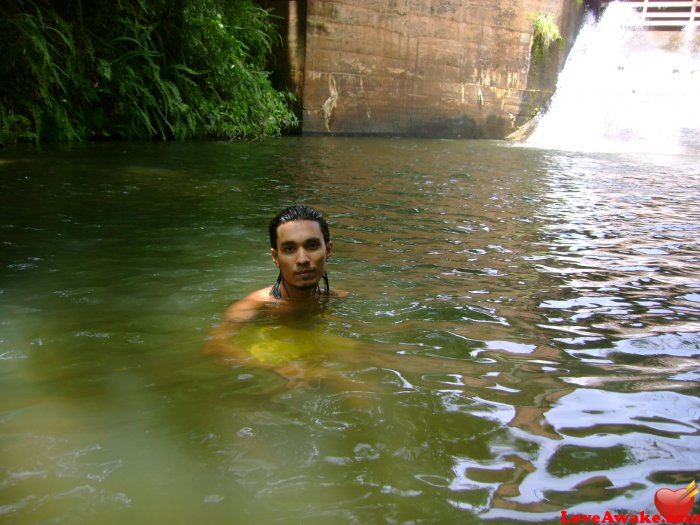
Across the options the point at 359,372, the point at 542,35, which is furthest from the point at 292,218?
the point at 542,35

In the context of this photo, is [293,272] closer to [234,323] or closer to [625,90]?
[234,323]

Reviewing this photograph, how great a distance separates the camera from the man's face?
361 cm

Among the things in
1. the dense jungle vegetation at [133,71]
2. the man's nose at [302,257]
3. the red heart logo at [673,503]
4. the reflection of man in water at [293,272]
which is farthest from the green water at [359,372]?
the dense jungle vegetation at [133,71]

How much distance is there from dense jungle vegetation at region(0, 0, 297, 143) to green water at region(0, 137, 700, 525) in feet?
16.9

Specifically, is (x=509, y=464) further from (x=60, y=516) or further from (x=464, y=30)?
(x=464, y=30)

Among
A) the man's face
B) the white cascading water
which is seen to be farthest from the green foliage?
the man's face

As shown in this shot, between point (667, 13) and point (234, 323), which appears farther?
point (667, 13)

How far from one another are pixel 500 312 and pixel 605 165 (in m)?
9.40

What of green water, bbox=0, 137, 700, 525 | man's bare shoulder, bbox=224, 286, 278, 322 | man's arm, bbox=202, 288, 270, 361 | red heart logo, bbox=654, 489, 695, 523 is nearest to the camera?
red heart logo, bbox=654, 489, 695, 523

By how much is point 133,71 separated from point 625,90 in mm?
16107

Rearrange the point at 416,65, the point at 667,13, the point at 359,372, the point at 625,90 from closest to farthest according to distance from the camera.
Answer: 1. the point at 359,372
2. the point at 416,65
3. the point at 625,90
4. the point at 667,13

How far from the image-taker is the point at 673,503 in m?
1.84

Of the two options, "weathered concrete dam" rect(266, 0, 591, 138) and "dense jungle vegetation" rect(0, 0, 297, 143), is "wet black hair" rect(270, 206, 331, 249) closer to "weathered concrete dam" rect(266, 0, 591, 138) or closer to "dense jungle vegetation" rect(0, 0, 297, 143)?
"dense jungle vegetation" rect(0, 0, 297, 143)

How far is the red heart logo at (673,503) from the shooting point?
5.89ft
